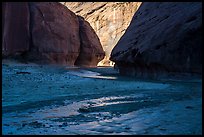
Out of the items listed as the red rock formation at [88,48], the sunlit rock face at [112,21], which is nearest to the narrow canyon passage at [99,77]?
the red rock formation at [88,48]


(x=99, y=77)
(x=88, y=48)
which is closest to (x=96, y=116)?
(x=99, y=77)

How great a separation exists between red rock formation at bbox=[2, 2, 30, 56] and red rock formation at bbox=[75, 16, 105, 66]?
32.5 ft

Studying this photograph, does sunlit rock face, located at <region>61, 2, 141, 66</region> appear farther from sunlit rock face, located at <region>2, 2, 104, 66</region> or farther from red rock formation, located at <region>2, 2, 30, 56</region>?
red rock formation, located at <region>2, 2, 30, 56</region>

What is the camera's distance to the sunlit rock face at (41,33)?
2912cm

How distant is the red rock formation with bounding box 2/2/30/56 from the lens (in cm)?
2872

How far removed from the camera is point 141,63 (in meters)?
19.3

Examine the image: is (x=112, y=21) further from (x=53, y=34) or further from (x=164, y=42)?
(x=164, y=42)

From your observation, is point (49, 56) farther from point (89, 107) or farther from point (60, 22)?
point (89, 107)

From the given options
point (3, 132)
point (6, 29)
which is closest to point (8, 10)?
point (6, 29)

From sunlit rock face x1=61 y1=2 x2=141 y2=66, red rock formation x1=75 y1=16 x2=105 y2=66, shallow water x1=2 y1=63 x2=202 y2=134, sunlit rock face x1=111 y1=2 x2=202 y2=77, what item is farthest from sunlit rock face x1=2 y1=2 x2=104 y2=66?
sunlit rock face x1=61 y1=2 x2=141 y2=66

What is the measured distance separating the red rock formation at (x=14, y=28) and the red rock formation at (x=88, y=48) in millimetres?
9918

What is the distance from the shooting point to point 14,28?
29.1 meters

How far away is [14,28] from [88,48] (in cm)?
1147

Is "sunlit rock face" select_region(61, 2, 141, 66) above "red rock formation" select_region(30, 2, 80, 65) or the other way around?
above
